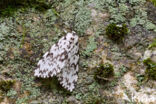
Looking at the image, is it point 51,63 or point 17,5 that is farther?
point 17,5

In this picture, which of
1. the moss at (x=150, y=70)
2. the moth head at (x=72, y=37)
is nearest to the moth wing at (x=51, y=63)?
the moth head at (x=72, y=37)

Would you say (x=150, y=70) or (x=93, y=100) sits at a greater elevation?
(x=150, y=70)

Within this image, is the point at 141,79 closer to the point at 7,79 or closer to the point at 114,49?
the point at 114,49

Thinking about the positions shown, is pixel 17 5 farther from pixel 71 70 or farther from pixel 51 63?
pixel 71 70

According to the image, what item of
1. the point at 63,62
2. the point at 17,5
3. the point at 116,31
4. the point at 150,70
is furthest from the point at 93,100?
the point at 17,5

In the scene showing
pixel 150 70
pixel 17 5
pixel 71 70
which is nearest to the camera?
pixel 150 70

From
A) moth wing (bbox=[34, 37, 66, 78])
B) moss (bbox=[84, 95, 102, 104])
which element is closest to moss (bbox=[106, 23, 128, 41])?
moth wing (bbox=[34, 37, 66, 78])
